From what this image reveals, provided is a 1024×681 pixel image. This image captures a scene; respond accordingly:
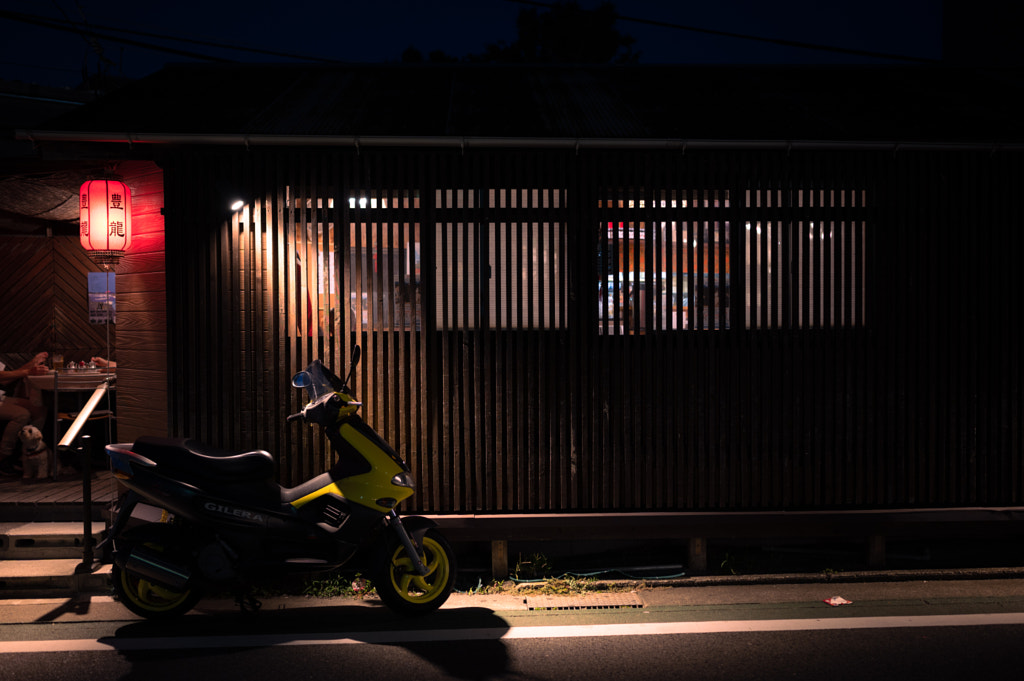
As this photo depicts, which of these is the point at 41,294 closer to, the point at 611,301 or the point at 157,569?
the point at 157,569

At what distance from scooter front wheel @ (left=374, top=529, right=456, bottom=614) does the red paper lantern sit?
4219 millimetres

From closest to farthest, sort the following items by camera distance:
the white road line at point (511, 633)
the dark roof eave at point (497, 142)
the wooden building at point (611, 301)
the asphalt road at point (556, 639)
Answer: the asphalt road at point (556, 639)
the white road line at point (511, 633)
the dark roof eave at point (497, 142)
the wooden building at point (611, 301)

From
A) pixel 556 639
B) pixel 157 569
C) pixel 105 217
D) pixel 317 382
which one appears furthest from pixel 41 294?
pixel 556 639

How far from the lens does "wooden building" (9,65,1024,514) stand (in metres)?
6.65

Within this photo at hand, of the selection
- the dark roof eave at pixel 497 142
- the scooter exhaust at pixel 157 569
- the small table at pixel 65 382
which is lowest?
the scooter exhaust at pixel 157 569

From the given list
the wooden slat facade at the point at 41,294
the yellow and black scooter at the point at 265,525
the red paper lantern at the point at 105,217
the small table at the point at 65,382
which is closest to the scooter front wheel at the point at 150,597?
the yellow and black scooter at the point at 265,525

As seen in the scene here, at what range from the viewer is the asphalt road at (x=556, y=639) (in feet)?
14.9

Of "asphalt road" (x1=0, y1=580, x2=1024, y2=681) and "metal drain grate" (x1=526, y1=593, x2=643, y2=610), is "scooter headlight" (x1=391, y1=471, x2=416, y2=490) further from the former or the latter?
"metal drain grate" (x1=526, y1=593, x2=643, y2=610)

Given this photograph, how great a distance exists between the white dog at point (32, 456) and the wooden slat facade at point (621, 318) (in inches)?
128

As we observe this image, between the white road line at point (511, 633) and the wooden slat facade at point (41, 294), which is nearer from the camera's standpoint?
the white road line at point (511, 633)

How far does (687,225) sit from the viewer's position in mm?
6785

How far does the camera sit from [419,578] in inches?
220

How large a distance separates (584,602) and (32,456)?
689cm

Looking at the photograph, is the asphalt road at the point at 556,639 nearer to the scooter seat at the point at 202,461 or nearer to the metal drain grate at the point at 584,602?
the metal drain grate at the point at 584,602
